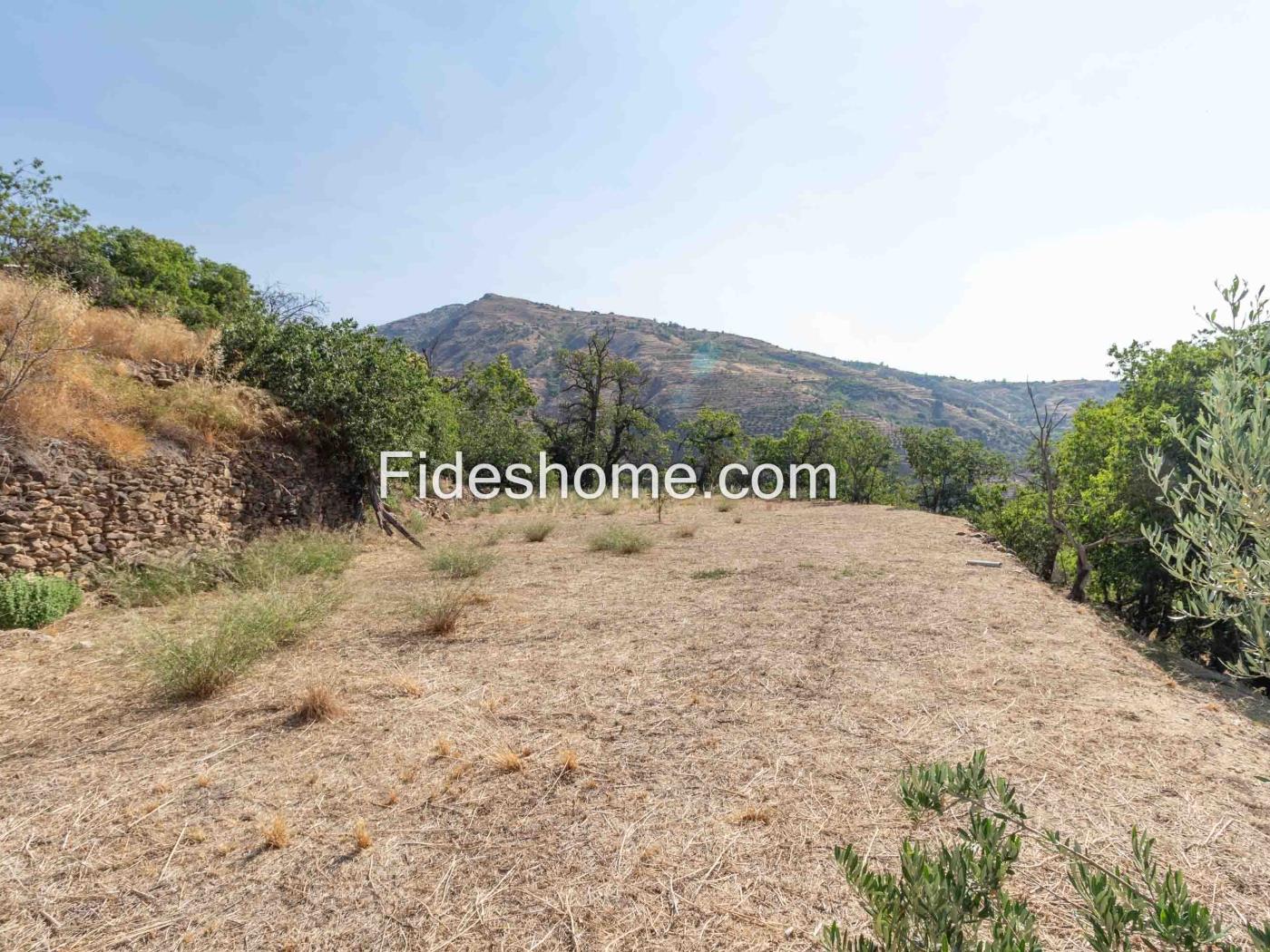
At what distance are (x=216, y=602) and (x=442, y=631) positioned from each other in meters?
3.03

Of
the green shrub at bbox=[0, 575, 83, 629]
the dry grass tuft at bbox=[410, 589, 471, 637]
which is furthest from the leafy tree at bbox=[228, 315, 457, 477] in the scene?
the dry grass tuft at bbox=[410, 589, 471, 637]

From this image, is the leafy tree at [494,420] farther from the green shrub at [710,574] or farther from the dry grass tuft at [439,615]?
the dry grass tuft at [439,615]

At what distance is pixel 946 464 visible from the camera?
111 feet

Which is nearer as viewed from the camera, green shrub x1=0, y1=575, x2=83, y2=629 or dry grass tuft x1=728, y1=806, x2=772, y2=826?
dry grass tuft x1=728, y1=806, x2=772, y2=826

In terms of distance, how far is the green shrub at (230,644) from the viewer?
14.0 feet

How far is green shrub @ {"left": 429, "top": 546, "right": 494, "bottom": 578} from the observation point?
27.0 ft

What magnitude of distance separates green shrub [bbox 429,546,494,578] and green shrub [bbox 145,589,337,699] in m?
2.41

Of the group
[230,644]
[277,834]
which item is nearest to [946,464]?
[230,644]

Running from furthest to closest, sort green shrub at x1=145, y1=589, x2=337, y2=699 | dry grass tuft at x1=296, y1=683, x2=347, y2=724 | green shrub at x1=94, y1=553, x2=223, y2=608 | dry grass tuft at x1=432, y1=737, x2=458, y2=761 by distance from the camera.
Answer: green shrub at x1=94, y1=553, x2=223, y2=608, green shrub at x1=145, y1=589, x2=337, y2=699, dry grass tuft at x1=296, y1=683, x2=347, y2=724, dry grass tuft at x1=432, y1=737, x2=458, y2=761

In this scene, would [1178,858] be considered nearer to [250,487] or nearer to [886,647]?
[886,647]

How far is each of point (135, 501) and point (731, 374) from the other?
8872 cm

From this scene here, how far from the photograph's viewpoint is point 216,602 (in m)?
6.39

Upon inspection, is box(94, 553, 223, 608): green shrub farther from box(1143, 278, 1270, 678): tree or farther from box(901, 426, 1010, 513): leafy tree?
box(901, 426, 1010, 513): leafy tree

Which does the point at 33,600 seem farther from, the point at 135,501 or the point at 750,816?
the point at 750,816
